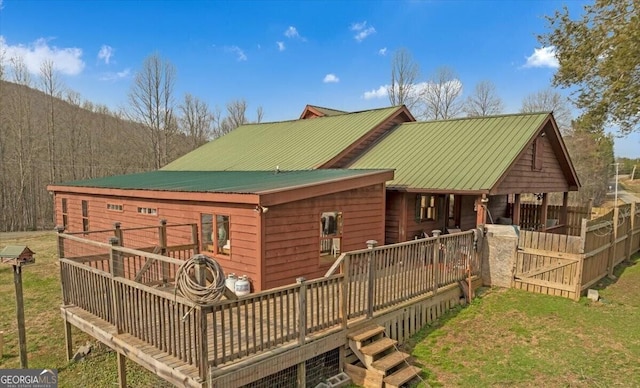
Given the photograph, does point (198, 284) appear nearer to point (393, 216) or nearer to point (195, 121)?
point (393, 216)

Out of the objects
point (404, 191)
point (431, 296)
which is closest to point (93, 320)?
point (431, 296)

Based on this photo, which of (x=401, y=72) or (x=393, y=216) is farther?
(x=401, y=72)

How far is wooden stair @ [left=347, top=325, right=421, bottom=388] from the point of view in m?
6.00

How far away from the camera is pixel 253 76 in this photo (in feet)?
151

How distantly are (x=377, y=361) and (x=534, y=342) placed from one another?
3.17 m

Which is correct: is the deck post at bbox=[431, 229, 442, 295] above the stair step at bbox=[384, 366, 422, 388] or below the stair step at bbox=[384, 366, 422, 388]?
above

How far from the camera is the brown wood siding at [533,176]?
12.2 meters

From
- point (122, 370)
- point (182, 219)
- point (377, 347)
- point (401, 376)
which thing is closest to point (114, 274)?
point (122, 370)

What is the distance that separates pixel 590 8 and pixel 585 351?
1105 cm

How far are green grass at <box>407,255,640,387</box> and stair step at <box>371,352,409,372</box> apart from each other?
47 cm

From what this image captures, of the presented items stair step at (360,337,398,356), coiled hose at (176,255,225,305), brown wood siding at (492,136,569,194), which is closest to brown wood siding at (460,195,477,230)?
brown wood siding at (492,136,569,194)

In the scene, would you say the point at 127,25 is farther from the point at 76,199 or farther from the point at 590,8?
the point at 590,8

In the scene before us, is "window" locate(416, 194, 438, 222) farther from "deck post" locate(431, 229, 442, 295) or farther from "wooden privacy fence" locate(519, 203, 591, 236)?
"wooden privacy fence" locate(519, 203, 591, 236)

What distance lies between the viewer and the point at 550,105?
4053cm
